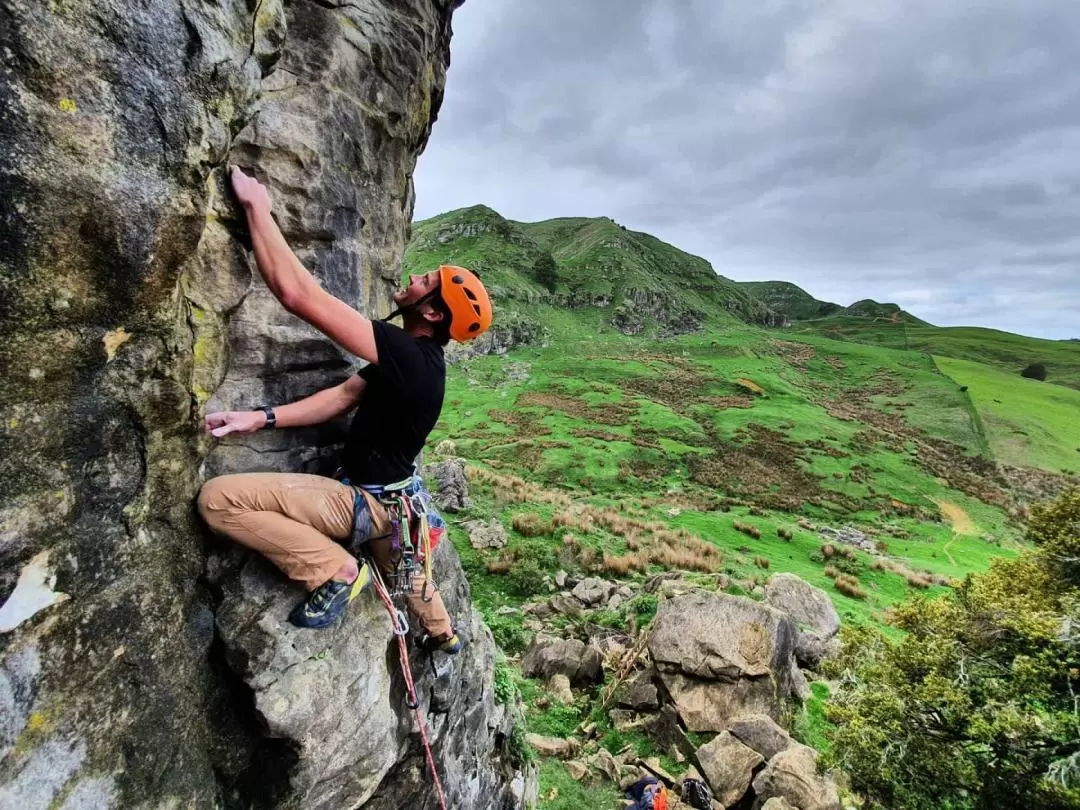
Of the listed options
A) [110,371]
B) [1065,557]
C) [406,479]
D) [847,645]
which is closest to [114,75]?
[110,371]

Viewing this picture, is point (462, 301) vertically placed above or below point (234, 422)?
above

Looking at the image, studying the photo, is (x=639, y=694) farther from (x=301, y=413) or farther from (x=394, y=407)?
(x=301, y=413)

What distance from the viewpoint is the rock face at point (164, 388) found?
3.53 m

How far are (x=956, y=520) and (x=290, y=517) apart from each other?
57320 millimetres

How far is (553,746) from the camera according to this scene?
1288cm

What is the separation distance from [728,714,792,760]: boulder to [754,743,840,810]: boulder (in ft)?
2.07

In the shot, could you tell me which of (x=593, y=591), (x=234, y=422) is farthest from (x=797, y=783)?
(x=234, y=422)

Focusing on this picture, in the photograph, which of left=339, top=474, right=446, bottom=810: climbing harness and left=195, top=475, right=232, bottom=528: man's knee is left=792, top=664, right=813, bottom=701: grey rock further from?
left=195, top=475, right=232, bottom=528: man's knee

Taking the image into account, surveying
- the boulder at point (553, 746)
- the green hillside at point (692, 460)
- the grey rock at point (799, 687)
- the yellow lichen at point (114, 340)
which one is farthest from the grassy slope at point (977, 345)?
the yellow lichen at point (114, 340)

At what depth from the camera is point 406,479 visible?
5.82 meters

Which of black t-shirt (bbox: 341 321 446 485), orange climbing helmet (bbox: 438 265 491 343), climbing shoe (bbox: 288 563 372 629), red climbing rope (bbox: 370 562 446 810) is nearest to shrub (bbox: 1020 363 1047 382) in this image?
orange climbing helmet (bbox: 438 265 491 343)

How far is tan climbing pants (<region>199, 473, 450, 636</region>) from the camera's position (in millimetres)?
4844

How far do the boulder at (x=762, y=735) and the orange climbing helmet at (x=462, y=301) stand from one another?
12283 millimetres

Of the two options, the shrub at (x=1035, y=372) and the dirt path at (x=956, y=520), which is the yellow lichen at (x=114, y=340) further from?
the shrub at (x=1035, y=372)
